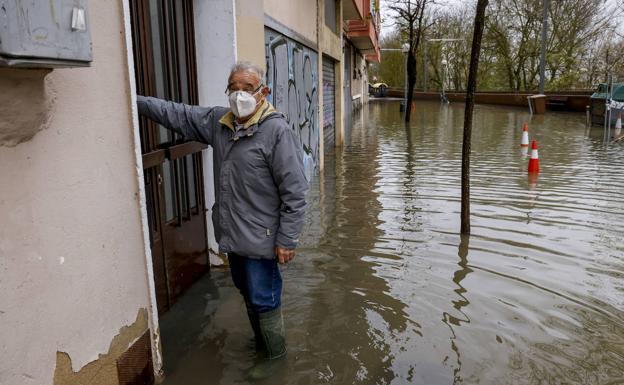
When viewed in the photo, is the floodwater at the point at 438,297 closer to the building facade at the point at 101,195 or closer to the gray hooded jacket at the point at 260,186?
the building facade at the point at 101,195

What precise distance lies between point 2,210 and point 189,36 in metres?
2.92

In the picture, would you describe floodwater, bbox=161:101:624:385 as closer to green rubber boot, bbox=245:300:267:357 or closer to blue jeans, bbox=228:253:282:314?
green rubber boot, bbox=245:300:267:357

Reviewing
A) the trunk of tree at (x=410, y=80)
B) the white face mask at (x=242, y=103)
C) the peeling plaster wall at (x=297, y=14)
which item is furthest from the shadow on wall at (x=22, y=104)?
the trunk of tree at (x=410, y=80)

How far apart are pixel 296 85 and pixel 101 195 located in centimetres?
634

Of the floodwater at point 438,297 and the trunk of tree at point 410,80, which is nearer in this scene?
the floodwater at point 438,297

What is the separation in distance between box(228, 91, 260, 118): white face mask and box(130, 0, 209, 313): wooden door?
3.05ft

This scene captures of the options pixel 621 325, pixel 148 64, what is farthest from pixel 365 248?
pixel 148 64

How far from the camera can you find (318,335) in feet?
12.7

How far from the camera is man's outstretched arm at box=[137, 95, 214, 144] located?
327 cm

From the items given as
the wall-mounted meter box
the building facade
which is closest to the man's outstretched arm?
the building facade

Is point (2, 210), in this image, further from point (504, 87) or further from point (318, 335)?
point (504, 87)

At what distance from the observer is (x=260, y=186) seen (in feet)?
10.0

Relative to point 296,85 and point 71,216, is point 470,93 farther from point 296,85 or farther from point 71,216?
point 71,216

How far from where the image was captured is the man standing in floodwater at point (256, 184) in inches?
118
